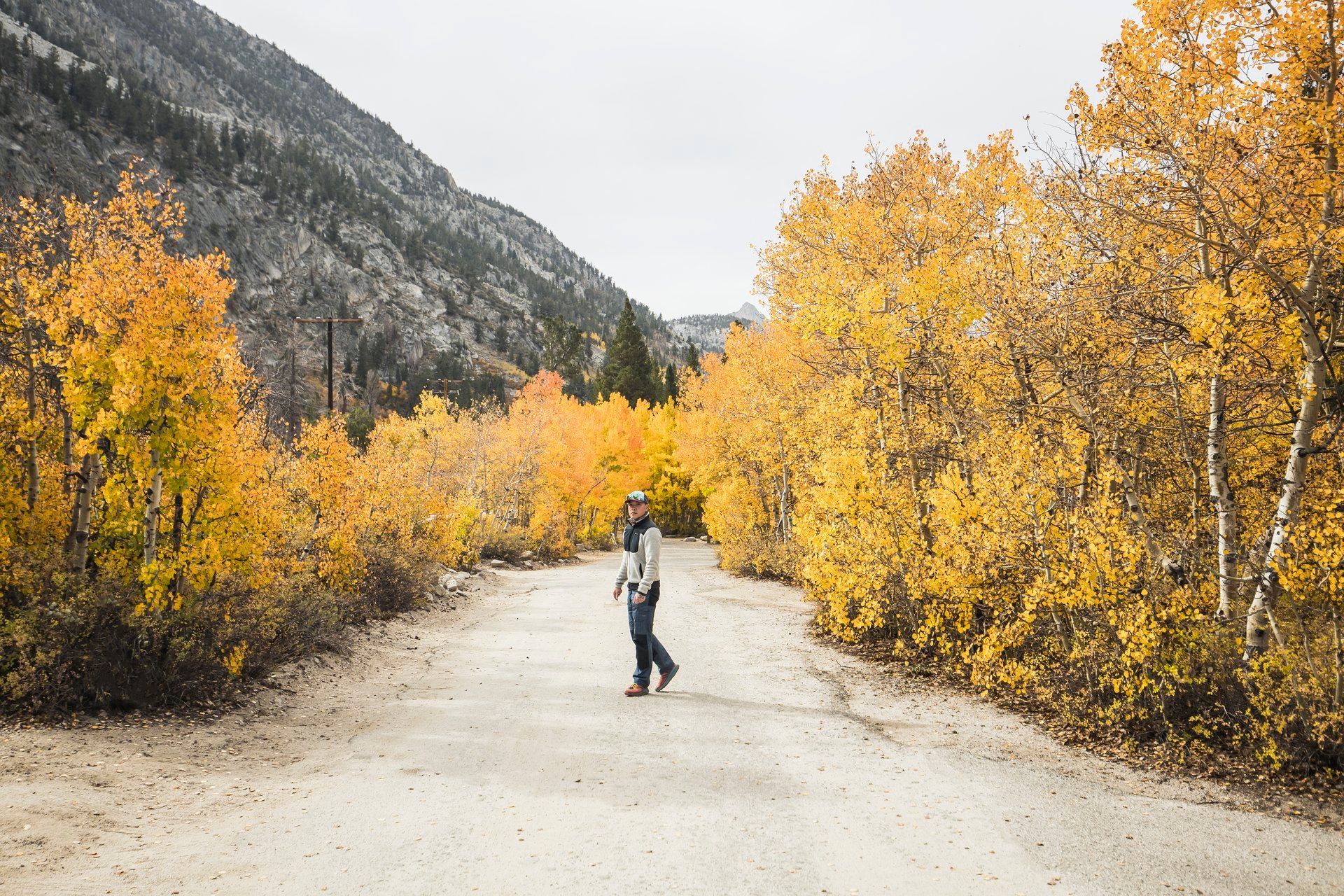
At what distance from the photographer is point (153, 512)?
7.14m

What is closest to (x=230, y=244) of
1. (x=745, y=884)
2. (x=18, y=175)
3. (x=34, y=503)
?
(x=18, y=175)

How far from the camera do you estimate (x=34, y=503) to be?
731 cm

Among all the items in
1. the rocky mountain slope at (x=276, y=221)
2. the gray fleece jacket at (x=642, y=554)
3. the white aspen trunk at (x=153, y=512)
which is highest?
the rocky mountain slope at (x=276, y=221)

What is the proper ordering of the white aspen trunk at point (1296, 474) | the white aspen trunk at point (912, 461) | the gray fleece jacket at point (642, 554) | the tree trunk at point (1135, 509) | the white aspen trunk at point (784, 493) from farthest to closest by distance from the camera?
the white aspen trunk at point (784, 493) < the white aspen trunk at point (912, 461) < the gray fleece jacket at point (642, 554) < the tree trunk at point (1135, 509) < the white aspen trunk at point (1296, 474)

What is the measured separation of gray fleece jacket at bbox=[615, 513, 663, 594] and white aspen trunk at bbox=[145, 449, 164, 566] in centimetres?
457

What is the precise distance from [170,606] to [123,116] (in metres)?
133

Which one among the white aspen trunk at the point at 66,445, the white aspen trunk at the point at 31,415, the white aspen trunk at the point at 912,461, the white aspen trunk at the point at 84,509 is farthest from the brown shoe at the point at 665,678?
the white aspen trunk at the point at 31,415

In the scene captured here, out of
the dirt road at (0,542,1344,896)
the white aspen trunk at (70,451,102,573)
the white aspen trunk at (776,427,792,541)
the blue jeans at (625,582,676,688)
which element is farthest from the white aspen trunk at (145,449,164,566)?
the white aspen trunk at (776,427,792,541)

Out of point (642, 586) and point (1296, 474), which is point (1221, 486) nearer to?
point (1296, 474)

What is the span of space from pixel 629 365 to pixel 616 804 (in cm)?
6275

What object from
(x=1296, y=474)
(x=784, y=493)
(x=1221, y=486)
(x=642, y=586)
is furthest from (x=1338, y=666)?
(x=784, y=493)

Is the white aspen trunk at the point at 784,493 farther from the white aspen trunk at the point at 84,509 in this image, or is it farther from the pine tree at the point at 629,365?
the pine tree at the point at 629,365

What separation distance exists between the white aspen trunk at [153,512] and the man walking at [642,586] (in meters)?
4.57

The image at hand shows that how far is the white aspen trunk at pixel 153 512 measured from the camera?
6.96m
